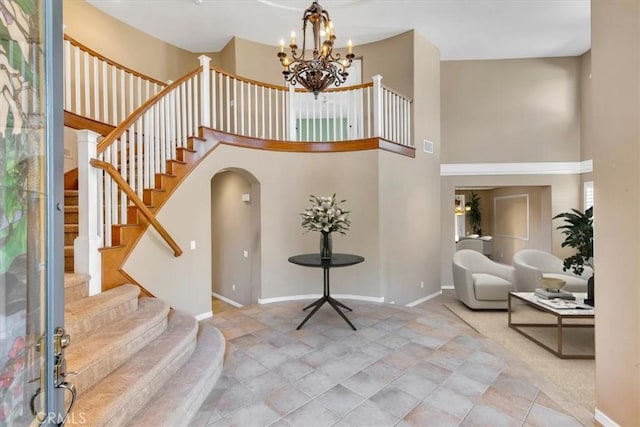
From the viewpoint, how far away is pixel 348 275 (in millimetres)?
4980

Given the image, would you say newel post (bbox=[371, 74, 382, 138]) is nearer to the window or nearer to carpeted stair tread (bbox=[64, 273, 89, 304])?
carpeted stair tread (bbox=[64, 273, 89, 304])

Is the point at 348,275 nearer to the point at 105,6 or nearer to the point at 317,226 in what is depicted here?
the point at 317,226

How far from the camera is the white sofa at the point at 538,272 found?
5219 mm

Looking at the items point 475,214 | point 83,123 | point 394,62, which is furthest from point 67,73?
point 475,214

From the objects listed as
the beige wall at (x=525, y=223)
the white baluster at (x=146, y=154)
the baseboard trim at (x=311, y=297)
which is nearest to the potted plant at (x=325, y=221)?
the baseboard trim at (x=311, y=297)

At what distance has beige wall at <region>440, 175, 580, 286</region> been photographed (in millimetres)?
6715

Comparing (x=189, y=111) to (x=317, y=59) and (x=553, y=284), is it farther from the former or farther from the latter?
(x=553, y=284)

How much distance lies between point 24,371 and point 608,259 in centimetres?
298

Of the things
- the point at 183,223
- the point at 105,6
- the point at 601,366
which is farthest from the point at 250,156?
the point at 601,366

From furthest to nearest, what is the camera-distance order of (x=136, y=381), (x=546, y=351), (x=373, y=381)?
(x=546, y=351)
(x=373, y=381)
(x=136, y=381)

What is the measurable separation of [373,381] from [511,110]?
22.5 ft

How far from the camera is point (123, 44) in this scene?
5.35 meters

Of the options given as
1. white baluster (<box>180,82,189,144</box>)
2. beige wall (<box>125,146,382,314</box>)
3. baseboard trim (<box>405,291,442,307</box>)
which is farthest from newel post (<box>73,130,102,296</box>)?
baseboard trim (<box>405,291,442,307</box>)

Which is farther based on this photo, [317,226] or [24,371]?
[317,226]
